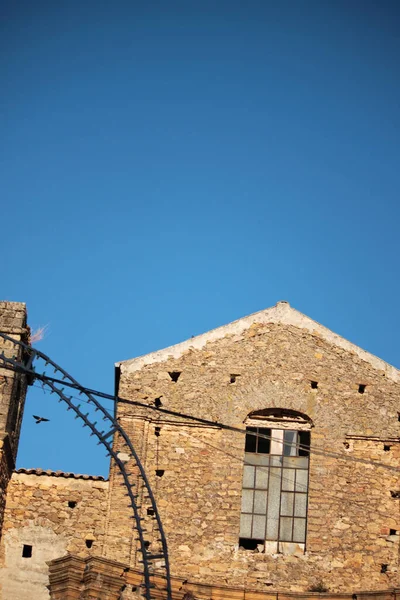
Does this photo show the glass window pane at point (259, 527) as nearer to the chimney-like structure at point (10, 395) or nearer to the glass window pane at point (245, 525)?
the glass window pane at point (245, 525)

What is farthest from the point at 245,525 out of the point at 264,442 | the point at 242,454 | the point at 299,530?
the point at 264,442

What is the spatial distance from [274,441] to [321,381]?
62.5 inches

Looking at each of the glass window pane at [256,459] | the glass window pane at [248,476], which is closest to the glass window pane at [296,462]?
the glass window pane at [256,459]

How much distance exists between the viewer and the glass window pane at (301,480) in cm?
2402

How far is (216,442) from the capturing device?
24.2 meters

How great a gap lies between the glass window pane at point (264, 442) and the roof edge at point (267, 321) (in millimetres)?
2164

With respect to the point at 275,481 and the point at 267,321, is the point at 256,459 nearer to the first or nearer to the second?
the point at 275,481

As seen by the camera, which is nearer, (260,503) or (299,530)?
(299,530)

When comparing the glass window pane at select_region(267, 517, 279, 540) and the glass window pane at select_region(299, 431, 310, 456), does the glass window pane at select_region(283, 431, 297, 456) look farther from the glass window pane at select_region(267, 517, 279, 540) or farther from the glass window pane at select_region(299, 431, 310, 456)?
the glass window pane at select_region(267, 517, 279, 540)

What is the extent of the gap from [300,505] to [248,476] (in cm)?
116

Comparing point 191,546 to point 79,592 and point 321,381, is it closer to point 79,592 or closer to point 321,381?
point 79,592

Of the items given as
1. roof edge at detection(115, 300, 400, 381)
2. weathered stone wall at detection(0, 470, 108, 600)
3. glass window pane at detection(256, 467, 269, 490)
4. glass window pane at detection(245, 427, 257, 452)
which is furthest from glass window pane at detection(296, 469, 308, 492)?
weathered stone wall at detection(0, 470, 108, 600)

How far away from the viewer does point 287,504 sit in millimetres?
23891

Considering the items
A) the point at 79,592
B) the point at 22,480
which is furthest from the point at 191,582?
the point at 22,480
